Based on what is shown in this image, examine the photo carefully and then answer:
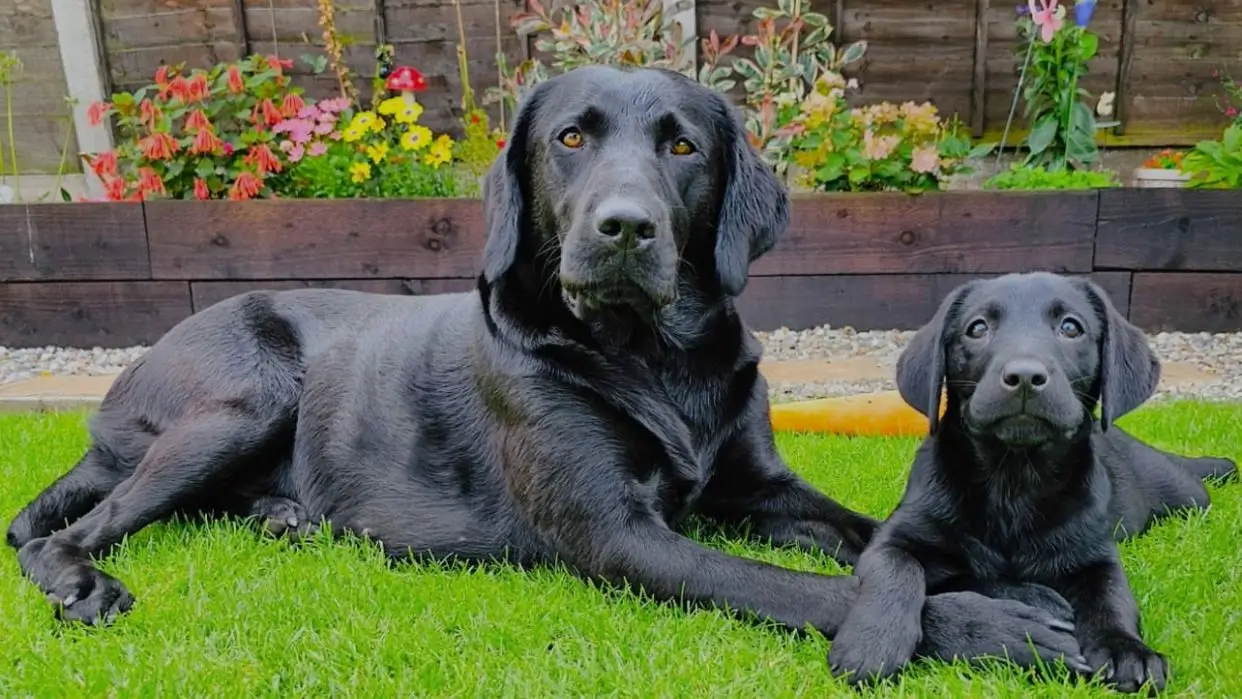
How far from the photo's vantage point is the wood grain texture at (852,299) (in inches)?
204

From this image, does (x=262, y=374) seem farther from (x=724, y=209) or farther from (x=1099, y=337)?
(x=1099, y=337)

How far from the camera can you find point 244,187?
5.32 metres

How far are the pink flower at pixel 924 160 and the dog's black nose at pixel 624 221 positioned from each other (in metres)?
3.52

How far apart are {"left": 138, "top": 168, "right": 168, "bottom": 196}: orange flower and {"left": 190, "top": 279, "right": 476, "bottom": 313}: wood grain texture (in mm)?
570

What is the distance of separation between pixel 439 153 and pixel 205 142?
1263 mm

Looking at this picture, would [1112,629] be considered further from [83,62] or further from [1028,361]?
[83,62]

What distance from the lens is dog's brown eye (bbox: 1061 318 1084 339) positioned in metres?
2.20

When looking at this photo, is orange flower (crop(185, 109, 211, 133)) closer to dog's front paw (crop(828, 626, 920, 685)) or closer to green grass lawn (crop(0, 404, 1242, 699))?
green grass lawn (crop(0, 404, 1242, 699))

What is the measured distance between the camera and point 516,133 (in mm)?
2512

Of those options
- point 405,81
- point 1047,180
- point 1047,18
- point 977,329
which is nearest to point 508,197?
point 977,329

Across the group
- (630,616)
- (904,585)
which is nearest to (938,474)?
(904,585)

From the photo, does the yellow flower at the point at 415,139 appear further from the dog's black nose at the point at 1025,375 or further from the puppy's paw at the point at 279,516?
the dog's black nose at the point at 1025,375

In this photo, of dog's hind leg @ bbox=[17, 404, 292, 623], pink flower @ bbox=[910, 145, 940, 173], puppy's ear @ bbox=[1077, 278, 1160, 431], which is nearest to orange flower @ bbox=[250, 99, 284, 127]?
dog's hind leg @ bbox=[17, 404, 292, 623]

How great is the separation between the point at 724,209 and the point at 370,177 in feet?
11.8
